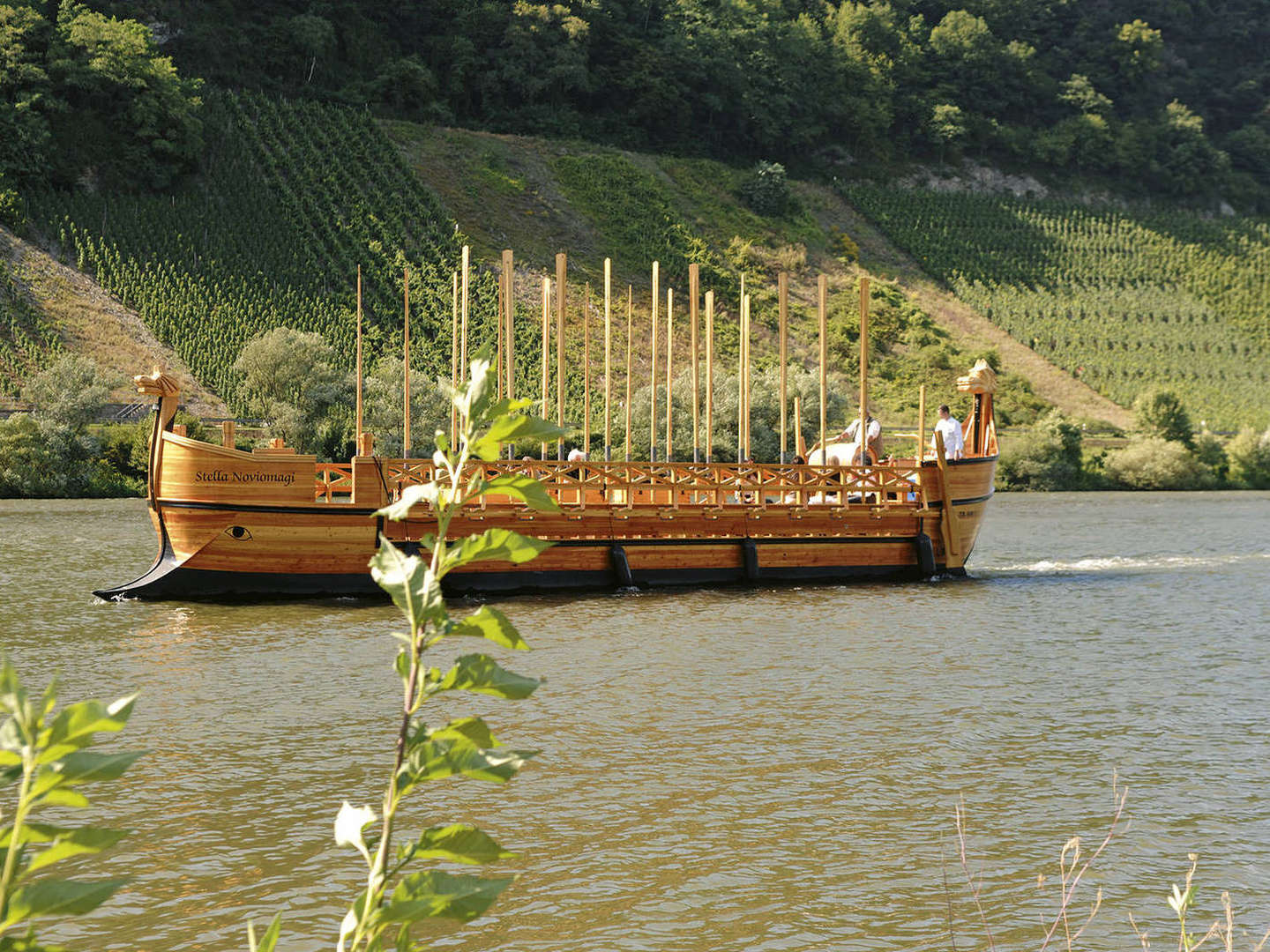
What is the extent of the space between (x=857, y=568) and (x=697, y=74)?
64548mm

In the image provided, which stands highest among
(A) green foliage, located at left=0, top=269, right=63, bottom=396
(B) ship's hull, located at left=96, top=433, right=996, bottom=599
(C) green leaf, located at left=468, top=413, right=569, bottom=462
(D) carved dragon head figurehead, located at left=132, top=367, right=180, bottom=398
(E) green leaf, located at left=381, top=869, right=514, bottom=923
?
(A) green foliage, located at left=0, top=269, right=63, bottom=396

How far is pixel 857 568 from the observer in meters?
22.3

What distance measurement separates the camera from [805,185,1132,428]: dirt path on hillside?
220 feet

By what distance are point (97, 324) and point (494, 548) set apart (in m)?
53.7

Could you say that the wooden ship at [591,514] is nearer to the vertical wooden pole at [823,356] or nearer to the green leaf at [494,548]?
the vertical wooden pole at [823,356]

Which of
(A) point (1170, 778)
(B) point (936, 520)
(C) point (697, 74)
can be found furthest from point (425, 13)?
(A) point (1170, 778)

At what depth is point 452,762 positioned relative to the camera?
1.86 m

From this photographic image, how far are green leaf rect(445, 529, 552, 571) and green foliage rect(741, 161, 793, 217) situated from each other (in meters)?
76.1

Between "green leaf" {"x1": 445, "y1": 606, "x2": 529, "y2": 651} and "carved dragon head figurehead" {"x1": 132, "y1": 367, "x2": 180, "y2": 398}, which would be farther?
"carved dragon head figurehead" {"x1": 132, "y1": 367, "x2": 180, "y2": 398}

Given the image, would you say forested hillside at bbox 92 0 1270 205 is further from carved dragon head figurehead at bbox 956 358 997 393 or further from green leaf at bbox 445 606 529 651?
green leaf at bbox 445 606 529 651

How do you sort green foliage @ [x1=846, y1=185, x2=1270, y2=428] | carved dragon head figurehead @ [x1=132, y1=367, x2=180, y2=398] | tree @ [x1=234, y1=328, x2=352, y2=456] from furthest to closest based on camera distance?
green foliage @ [x1=846, y1=185, x2=1270, y2=428], tree @ [x1=234, y1=328, x2=352, y2=456], carved dragon head figurehead @ [x1=132, y1=367, x2=180, y2=398]

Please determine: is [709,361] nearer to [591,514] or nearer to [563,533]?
[591,514]

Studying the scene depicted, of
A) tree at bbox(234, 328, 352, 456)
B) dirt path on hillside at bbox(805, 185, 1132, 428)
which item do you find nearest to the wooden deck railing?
tree at bbox(234, 328, 352, 456)

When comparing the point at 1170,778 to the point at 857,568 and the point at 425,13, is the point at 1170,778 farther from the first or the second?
the point at 425,13
